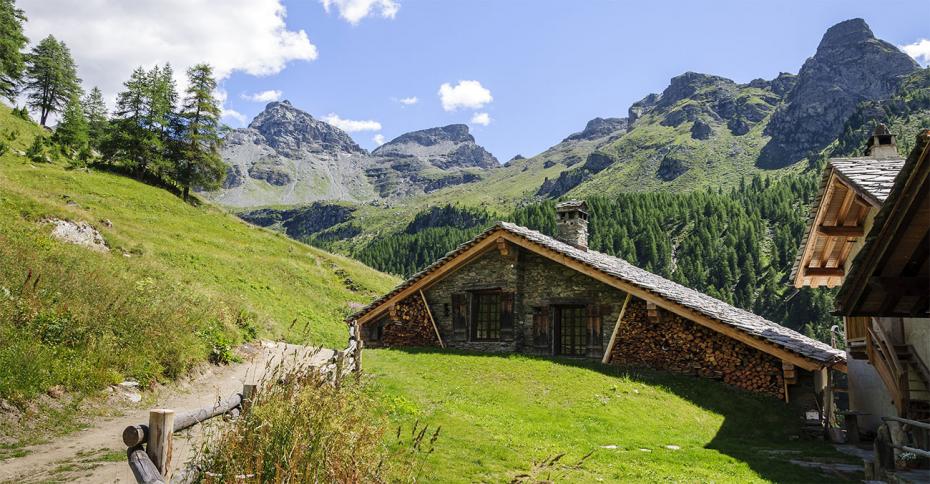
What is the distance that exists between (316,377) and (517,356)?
44.7 ft

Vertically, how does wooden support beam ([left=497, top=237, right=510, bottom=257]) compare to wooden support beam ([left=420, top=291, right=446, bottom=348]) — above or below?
above

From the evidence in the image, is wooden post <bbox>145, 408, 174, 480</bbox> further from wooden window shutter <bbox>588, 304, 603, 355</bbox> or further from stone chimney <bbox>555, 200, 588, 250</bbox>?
stone chimney <bbox>555, 200, 588, 250</bbox>

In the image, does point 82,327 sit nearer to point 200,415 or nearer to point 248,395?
point 248,395

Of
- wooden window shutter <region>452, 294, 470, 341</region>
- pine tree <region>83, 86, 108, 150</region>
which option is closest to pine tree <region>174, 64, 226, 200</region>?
pine tree <region>83, 86, 108, 150</region>

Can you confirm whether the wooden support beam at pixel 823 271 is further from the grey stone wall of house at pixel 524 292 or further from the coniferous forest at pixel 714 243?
the coniferous forest at pixel 714 243

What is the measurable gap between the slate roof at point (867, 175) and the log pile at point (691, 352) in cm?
466

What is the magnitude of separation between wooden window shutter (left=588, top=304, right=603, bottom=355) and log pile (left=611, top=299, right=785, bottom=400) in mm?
659

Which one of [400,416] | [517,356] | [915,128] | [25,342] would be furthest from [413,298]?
[915,128]

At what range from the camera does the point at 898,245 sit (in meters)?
4.04

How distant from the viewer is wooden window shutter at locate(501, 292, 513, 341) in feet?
69.4

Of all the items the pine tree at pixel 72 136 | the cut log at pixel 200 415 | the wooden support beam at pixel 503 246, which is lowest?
the cut log at pixel 200 415

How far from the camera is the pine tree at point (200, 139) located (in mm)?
51188

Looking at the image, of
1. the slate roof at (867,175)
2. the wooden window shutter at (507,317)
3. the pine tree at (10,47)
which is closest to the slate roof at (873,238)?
the slate roof at (867,175)

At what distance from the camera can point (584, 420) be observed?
43.4ft
